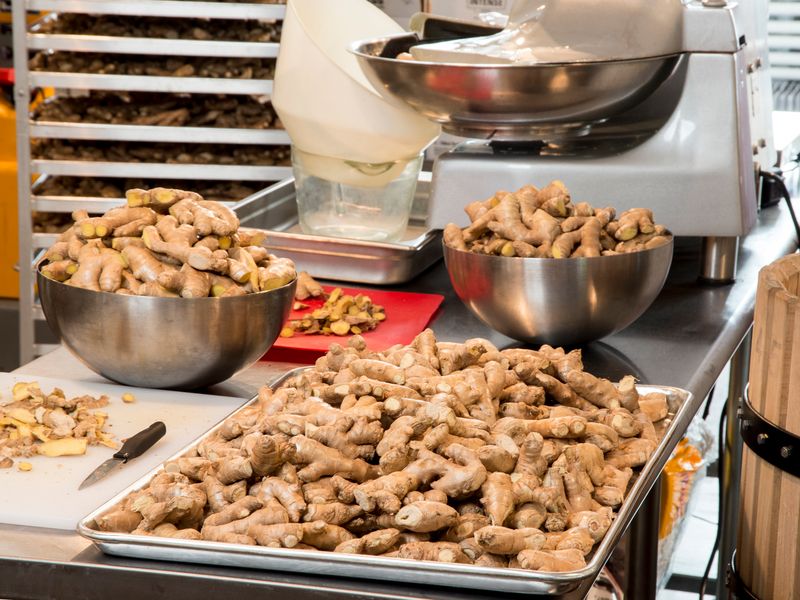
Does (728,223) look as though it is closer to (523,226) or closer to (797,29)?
(523,226)

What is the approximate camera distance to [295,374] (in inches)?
57.9

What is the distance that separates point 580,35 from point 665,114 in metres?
0.21

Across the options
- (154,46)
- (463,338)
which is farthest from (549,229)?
(154,46)

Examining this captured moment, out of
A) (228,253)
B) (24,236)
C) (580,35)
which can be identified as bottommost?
(24,236)

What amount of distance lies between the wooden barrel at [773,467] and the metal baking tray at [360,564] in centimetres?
25

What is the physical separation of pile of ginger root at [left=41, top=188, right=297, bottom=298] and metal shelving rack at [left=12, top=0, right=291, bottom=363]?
5.46 feet

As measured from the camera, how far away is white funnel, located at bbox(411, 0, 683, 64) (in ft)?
6.26

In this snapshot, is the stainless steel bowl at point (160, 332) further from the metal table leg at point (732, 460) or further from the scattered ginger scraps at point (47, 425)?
the metal table leg at point (732, 460)

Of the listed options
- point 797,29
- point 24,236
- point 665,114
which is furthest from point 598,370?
point 797,29

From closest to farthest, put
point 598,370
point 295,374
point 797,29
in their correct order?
point 295,374
point 598,370
point 797,29

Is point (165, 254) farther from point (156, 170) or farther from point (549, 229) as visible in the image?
point (156, 170)

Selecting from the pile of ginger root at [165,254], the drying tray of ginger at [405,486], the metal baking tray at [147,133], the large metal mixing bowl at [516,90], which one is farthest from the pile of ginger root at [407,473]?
the metal baking tray at [147,133]

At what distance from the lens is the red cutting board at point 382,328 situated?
1.75 metres

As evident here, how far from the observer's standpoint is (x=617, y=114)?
2004mm
